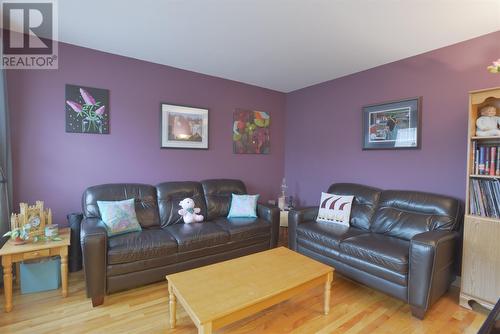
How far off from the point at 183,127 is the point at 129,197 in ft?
3.78

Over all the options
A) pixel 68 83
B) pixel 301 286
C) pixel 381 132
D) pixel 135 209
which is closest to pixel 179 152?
pixel 135 209

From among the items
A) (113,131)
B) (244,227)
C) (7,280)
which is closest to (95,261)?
(7,280)

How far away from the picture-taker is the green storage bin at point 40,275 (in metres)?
2.13

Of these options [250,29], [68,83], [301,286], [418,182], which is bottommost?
[301,286]

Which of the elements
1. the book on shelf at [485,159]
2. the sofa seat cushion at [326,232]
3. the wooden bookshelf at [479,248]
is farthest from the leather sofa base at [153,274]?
the book on shelf at [485,159]

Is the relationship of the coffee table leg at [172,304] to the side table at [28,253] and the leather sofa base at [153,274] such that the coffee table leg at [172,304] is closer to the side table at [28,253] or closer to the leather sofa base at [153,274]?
the leather sofa base at [153,274]

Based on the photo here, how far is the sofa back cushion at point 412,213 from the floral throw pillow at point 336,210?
29 cm

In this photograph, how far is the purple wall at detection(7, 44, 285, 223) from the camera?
248cm

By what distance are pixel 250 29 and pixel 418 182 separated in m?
2.42

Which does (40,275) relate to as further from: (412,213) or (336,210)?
(412,213)

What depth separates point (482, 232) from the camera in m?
2.00

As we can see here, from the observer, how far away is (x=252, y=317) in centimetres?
190

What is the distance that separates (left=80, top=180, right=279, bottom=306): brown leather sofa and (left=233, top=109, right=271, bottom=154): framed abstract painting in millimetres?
672

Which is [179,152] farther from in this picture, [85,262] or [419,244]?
[419,244]
